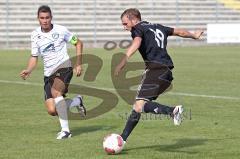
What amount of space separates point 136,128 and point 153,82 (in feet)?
6.90

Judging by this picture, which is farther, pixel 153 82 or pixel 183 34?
pixel 183 34

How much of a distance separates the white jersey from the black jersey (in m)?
1.86

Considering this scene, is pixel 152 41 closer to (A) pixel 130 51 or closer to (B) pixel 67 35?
(A) pixel 130 51

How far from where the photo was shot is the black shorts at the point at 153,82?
9.31 meters

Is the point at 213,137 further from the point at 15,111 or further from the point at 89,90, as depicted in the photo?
the point at 89,90

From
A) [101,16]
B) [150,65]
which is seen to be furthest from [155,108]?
[101,16]

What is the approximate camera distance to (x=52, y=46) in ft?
35.3

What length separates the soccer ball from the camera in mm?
8859

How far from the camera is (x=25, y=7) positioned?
43.7 m

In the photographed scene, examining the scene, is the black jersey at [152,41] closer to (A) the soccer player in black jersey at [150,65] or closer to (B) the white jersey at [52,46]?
(A) the soccer player in black jersey at [150,65]

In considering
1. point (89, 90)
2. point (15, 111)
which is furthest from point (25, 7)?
point (15, 111)

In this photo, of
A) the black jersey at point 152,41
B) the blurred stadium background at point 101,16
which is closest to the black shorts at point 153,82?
the black jersey at point 152,41

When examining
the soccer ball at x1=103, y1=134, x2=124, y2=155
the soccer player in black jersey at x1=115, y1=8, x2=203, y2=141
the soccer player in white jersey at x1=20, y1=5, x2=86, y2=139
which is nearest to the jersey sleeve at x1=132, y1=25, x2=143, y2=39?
the soccer player in black jersey at x1=115, y1=8, x2=203, y2=141

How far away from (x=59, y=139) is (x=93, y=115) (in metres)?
3.06
